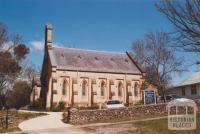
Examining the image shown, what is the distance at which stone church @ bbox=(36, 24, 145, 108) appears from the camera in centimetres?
5234

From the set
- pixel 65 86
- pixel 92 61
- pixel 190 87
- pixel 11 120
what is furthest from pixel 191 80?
pixel 11 120

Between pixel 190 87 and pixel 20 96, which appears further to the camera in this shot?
pixel 20 96

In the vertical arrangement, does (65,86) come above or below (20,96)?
above

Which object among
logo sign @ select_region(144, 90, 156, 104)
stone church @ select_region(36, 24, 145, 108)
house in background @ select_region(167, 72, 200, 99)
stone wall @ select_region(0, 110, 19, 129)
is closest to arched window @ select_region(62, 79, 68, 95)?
stone church @ select_region(36, 24, 145, 108)

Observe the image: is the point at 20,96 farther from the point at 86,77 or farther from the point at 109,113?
the point at 109,113

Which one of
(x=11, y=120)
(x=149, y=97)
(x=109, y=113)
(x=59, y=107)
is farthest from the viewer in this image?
(x=59, y=107)

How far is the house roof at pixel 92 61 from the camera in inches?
2135

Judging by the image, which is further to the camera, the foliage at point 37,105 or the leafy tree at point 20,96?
the leafy tree at point 20,96

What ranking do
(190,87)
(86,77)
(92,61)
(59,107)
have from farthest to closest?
(190,87) → (92,61) → (86,77) → (59,107)

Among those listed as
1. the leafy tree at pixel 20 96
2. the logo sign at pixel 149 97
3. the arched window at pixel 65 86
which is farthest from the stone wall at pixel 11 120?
the leafy tree at pixel 20 96

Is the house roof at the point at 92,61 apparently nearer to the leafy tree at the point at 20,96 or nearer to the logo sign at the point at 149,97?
the leafy tree at the point at 20,96

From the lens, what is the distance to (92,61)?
5794 centimetres

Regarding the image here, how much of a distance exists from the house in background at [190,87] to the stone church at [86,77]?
8.87 m

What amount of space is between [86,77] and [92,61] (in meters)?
4.13
